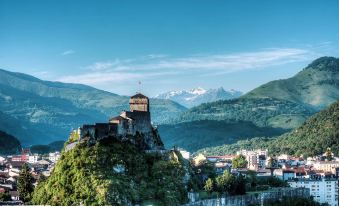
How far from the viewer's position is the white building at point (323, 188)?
11788cm

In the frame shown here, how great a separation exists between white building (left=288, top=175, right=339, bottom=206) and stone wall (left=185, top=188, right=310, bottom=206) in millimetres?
6945

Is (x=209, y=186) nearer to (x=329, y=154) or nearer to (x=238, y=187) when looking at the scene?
(x=238, y=187)

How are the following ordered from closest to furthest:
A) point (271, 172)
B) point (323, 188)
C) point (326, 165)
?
point (323, 188) → point (271, 172) → point (326, 165)

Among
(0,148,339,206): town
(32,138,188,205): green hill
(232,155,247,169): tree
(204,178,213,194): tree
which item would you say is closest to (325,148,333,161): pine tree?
(0,148,339,206): town

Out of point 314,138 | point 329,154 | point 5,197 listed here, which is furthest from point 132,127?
point 314,138

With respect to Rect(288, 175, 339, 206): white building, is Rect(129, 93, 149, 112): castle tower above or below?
above

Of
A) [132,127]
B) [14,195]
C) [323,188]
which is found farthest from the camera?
[323,188]

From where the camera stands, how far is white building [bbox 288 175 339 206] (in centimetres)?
11788

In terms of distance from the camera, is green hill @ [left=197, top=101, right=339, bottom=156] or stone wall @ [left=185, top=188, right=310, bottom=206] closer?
stone wall @ [left=185, top=188, right=310, bottom=206]

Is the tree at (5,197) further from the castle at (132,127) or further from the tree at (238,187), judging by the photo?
the tree at (238,187)

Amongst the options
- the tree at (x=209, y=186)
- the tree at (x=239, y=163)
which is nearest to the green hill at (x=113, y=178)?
the tree at (x=209, y=186)

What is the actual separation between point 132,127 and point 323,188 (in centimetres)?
5035

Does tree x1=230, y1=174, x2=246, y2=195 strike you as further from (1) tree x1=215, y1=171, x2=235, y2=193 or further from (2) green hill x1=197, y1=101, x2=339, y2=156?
(2) green hill x1=197, y1=101, x2=339, y2=156

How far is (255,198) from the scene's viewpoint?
9531cm
